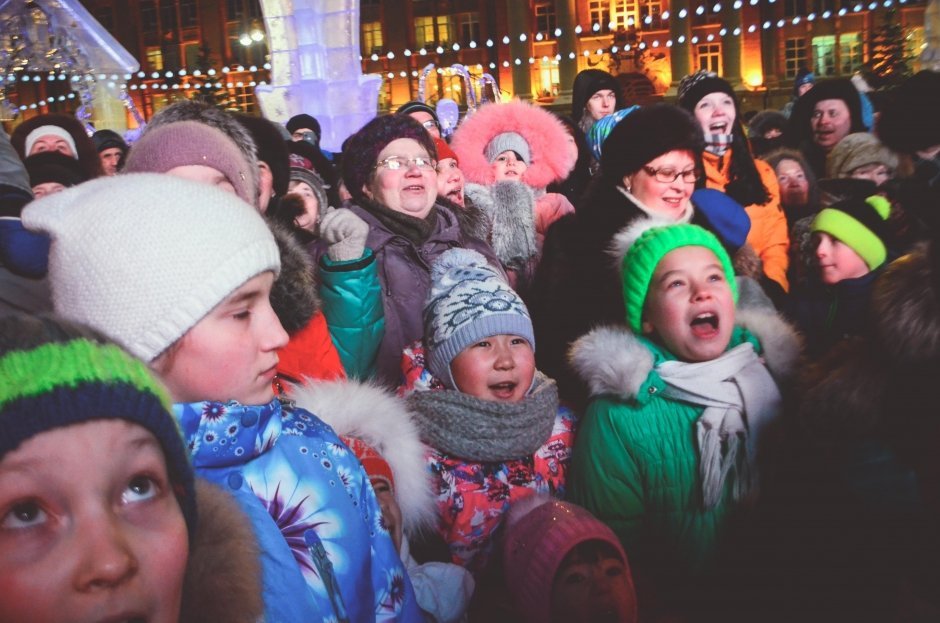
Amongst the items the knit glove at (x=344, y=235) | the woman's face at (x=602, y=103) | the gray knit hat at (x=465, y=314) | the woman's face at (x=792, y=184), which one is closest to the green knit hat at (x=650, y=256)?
the gray knit hat at (x=465, y=314)

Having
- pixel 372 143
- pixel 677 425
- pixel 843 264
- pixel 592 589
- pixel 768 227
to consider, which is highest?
pixel 372 143

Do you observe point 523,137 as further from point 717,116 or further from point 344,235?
point 344,235

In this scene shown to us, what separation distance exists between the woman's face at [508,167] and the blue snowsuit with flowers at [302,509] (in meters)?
3.87

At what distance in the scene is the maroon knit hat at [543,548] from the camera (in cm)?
217

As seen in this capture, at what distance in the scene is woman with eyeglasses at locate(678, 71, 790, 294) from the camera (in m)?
4.36

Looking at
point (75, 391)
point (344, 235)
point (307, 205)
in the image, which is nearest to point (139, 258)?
point (75, 391)

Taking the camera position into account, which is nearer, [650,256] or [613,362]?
[613,362]

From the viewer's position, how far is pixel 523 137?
564cm

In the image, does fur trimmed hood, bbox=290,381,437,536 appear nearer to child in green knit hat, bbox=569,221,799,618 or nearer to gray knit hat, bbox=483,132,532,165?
child in green knit hat, bbox=569,221,799,618

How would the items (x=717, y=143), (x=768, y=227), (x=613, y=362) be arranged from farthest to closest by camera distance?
(x=717, y=143) → (x=768, y=227) → (x=613, y=362)

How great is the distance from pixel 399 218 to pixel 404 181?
22cm

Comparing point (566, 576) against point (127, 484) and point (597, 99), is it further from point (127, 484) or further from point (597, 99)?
point (597, 99)

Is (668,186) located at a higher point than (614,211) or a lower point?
higher

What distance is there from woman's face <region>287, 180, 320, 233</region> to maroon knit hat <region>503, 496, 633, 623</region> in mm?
2588
